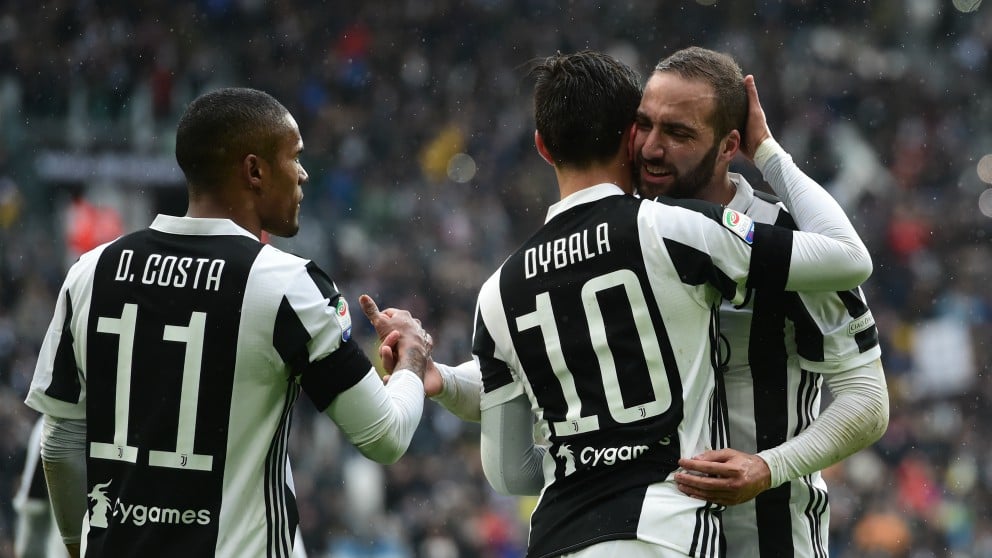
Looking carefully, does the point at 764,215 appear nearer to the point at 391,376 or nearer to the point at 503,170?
the point at 391,376

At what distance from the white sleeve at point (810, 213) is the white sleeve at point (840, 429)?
299 mm

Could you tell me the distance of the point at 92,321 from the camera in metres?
3.03

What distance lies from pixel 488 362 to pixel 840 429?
2.88ft

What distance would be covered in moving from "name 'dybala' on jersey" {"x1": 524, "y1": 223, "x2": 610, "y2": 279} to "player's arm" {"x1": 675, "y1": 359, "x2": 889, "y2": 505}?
0.53 meters

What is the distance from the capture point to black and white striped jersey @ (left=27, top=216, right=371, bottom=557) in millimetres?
2934

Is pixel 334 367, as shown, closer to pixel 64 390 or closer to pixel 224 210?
pixel 224 210

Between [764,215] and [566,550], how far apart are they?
1031 mm

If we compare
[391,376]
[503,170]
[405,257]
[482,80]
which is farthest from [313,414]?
[391,376]

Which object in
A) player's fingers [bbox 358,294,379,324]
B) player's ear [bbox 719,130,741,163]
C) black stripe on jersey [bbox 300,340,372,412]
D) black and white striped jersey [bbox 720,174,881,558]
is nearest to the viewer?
black stripe on jersey [bbox 300,340,372,412]

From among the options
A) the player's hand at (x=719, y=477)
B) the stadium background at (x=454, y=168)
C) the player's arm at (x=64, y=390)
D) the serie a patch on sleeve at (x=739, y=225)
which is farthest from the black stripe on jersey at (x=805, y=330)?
the stadium background at (x=454, y=168)

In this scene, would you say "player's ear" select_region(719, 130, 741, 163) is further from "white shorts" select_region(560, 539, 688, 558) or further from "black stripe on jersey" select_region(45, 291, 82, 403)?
"black stripe on jersey" select_region(45, 291, 82, 403)

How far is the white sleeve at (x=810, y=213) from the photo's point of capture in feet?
9.73

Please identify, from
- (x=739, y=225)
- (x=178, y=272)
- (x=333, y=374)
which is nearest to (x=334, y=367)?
(x=333, y=374)

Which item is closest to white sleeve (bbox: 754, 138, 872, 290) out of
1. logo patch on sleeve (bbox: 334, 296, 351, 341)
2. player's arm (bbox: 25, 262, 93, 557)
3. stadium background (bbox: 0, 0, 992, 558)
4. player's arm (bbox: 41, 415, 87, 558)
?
logo patch on sleeve (bbox: 334, 296, 351, 341)
